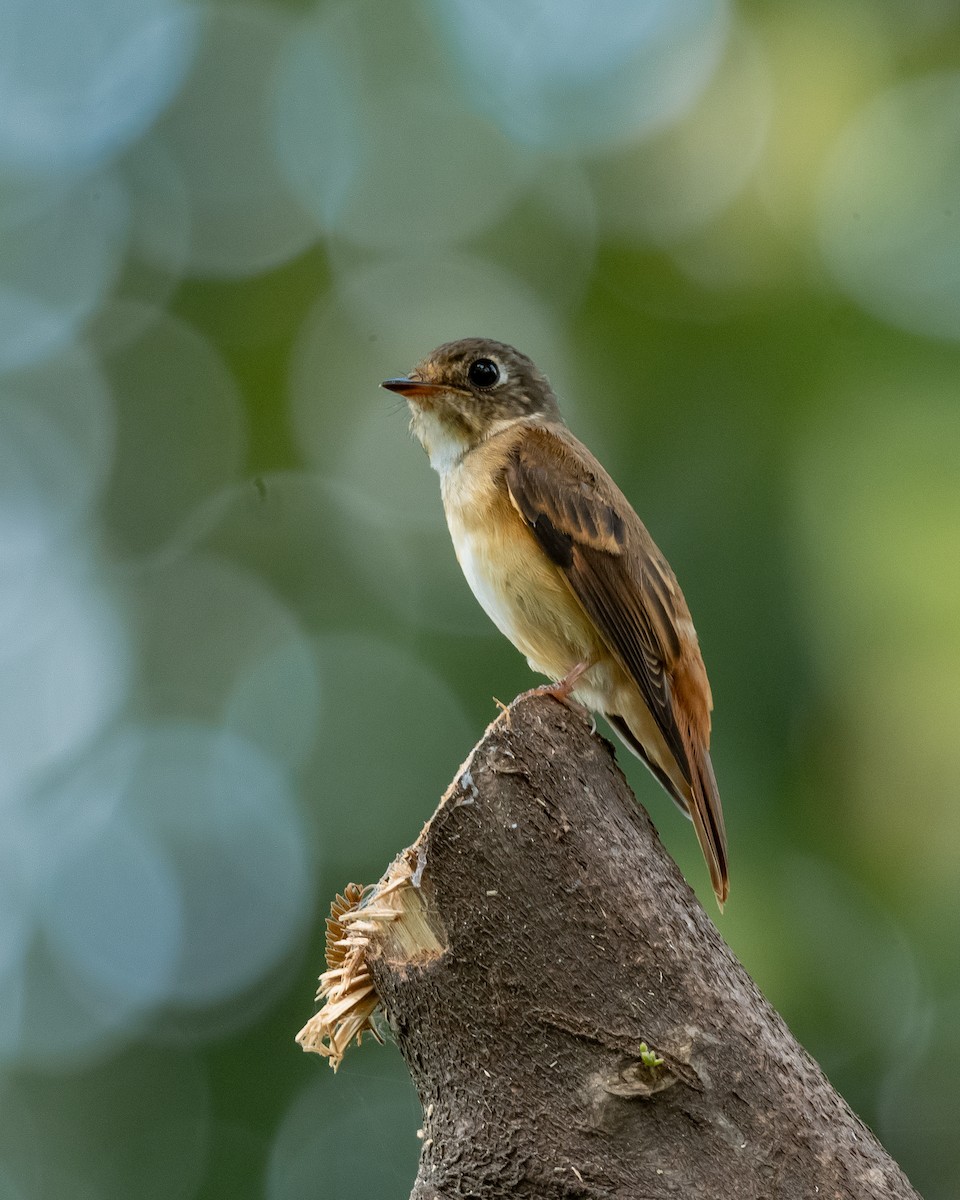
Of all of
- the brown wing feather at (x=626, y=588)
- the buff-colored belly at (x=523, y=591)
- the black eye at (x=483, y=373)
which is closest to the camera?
the brown wing feather at (x=626, y=588)

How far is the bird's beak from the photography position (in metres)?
5.98

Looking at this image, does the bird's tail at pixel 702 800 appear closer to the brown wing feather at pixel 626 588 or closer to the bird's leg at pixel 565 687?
the brown wing feather at pixel 626 588

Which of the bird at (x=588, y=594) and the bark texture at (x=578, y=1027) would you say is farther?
the bird at (x=588, y=594)

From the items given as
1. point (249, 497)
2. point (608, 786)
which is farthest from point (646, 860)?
point (249, 497)

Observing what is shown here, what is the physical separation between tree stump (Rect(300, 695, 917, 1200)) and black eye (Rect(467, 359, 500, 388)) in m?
2.89

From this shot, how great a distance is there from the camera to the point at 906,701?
6.30 metres

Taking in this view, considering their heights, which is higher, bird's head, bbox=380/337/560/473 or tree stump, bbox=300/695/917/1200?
bird's head, bbox=380/337/560/473

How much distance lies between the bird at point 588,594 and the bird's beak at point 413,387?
43 cm

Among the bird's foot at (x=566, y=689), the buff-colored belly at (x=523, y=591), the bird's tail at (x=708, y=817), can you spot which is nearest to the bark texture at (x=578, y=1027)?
the bird's foot at (x=566, y=689)

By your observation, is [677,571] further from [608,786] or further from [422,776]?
[608,786]

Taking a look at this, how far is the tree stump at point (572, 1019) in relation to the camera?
3.17 meters

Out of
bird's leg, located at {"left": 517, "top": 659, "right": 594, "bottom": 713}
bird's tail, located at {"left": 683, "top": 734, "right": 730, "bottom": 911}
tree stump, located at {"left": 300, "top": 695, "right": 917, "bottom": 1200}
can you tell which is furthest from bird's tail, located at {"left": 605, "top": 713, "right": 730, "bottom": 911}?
tree stump, located at {"left": 300, "top": 695, "right": 917, "bottom": 1200}

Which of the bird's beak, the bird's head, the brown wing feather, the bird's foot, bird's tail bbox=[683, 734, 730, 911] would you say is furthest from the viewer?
the bird's head

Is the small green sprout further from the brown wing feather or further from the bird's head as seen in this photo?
the bird's head
